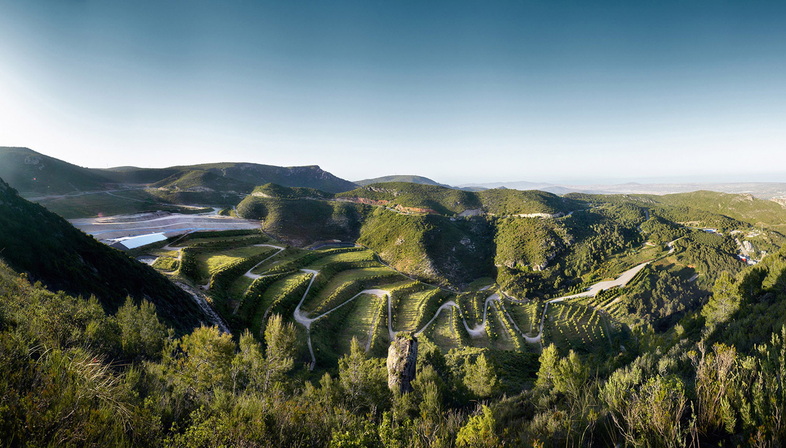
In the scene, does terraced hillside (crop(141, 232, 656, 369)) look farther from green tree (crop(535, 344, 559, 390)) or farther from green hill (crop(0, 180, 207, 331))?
green tree (crop(535, 344, 559, 390))

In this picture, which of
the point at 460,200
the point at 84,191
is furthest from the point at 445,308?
the point at 84,191

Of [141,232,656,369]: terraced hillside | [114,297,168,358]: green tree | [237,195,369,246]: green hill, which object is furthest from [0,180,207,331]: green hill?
[237,195,369,246]: green hill

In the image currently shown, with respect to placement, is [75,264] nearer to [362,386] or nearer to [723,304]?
[362,386]

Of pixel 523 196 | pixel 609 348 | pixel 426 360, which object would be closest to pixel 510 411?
pixel 426 360

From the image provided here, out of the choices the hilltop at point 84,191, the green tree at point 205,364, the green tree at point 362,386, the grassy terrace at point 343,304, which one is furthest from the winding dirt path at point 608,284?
the hilltop at point 84,191

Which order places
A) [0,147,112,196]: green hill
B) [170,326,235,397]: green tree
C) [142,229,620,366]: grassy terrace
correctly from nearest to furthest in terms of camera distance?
[170,326,235,397]: green tree < [142,229,620,366]: grassy terrace < [0,147,112,196]: green hill
